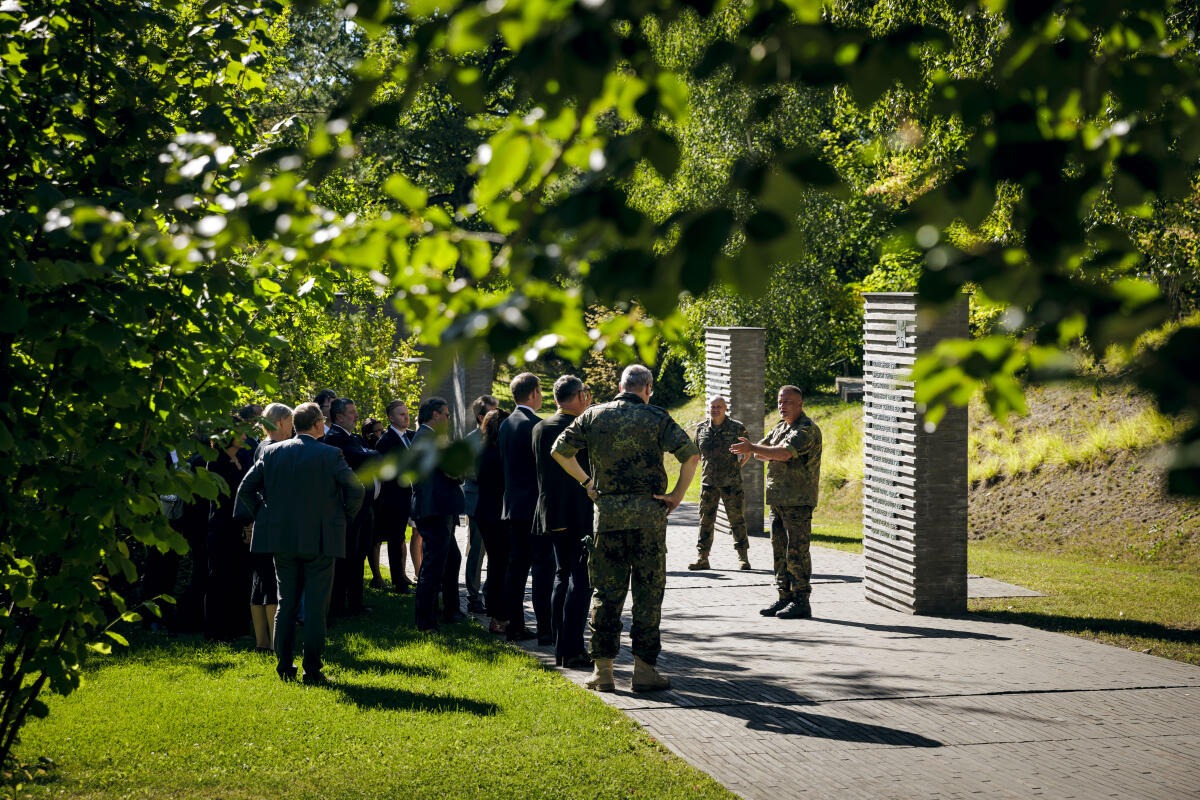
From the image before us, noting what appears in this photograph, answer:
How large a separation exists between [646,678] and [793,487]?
3284mm

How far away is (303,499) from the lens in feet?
27.4

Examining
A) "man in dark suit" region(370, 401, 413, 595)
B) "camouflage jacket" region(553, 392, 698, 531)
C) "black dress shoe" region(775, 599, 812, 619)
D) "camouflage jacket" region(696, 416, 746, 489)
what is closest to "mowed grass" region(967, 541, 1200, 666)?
"black dress shoe" region(775, 599, 812, 619)

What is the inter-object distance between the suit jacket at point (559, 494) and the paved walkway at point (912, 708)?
3.86ft

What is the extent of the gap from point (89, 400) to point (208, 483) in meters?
0.58

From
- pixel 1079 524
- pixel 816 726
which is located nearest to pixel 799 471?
pixel 816 726

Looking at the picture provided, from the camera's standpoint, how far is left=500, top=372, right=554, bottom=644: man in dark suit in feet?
32.3

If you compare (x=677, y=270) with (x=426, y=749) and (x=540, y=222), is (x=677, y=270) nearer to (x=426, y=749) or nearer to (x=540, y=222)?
(x=540, y=222)

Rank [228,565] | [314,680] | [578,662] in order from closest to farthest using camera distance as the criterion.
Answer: [314,680] < [578,662] < [228,565]

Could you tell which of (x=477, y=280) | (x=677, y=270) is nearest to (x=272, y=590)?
(x=477, y=280)

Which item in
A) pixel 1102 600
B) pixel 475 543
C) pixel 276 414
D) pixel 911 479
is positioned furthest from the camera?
pixel 475 543

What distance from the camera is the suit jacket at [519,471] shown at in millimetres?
9859

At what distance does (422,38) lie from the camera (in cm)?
256

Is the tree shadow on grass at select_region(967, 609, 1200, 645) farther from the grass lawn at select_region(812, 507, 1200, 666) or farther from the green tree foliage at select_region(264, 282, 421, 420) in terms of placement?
the green tree foliage at select_region(264, 282, 421, 420)

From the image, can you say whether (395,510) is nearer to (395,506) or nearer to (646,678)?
(395,506)
